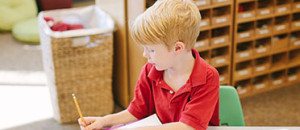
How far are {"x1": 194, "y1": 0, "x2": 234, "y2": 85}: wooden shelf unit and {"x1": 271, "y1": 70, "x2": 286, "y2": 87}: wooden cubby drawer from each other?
0.39m

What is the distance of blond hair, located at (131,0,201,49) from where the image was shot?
120 cm

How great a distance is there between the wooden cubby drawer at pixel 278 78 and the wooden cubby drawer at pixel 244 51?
1.02ft

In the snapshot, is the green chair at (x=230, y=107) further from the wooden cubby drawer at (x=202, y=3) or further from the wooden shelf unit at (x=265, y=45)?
the wooden shelf unit at (x=265, y=45)

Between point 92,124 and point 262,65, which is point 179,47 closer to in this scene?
point 92,124

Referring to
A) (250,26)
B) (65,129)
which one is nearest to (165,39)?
(65,129)

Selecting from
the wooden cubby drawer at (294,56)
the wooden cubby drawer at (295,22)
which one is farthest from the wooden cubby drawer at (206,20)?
the wooden cubby drawer at (294,56)

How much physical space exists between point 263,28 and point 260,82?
37cm

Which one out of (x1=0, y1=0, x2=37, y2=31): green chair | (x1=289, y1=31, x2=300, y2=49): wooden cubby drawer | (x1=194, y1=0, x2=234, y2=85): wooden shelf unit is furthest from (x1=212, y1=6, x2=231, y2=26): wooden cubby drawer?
(x1=0, y1=0, x2=37, y2=31): green chair

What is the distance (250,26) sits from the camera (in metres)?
2.80

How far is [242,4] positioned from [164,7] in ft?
5.36

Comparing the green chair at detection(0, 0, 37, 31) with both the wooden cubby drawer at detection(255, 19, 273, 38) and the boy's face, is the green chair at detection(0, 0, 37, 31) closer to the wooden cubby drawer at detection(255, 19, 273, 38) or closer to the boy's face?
the wooden cubby drawer at detection(255, 19, 273, 38)

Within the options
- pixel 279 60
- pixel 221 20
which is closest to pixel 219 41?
pixel 221 20

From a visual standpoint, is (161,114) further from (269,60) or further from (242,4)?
(269,60)

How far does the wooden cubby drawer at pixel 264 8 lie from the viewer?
2.76m
